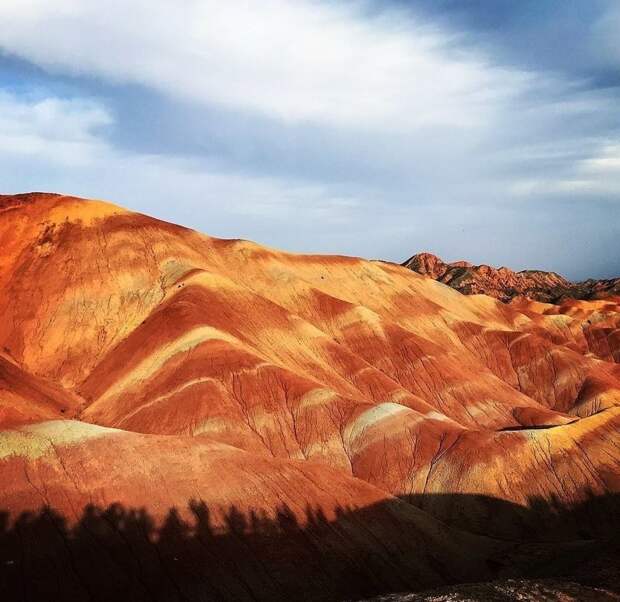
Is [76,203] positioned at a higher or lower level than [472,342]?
higher

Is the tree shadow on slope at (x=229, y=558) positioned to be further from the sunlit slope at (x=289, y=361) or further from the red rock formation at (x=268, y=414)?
the sunlit slope at (x=289, y=361)

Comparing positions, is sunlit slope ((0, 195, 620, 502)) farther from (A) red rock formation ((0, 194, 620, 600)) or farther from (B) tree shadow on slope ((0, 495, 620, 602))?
(B) tree shadow on slope ((0, 495, 620, 602))

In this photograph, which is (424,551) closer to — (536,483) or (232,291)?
(536,483)

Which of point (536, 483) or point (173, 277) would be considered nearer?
point (536, 483)

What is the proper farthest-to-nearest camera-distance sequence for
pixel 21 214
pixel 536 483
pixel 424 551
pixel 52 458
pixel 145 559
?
pixel 21 214 → pixel 536 483 → pixel 424 551 → pixel 52 458 → pixel 145 559

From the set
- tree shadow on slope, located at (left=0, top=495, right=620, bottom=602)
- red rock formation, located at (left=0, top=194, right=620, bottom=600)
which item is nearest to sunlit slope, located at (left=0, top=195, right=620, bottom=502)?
red rock formation, located at (left=0, top=194, right=620, bottom=600)

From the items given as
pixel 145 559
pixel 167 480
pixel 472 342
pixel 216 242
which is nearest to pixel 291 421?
pixel 167 480

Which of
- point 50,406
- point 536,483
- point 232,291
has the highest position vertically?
point 232,291

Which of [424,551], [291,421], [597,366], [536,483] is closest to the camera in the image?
[424,551]

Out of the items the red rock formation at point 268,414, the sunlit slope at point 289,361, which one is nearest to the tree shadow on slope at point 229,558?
the red rock formation at point 268,414

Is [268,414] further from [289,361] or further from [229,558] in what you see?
[229,558]
